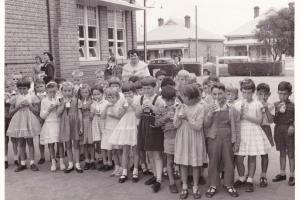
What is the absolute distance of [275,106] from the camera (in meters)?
5.03

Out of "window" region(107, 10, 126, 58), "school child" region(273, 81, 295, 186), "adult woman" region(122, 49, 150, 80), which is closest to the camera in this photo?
"school child" region(273, 81, 295, 186)

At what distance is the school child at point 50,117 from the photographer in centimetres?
588

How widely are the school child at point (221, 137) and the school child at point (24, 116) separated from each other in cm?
263

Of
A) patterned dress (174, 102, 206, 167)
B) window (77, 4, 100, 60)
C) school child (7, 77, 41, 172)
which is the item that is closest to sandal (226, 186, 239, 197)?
patterned dress (174, 102, 206, 167)

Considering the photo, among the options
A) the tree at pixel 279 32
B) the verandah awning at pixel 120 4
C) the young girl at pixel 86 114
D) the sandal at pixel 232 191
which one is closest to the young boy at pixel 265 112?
the sandal at pixel 232 191

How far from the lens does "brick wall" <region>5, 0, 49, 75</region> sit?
9523mm

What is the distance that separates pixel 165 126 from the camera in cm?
488

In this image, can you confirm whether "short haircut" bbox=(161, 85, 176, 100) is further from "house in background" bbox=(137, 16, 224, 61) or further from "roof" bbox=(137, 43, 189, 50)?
"roof" bbox=(137, 43, 189, 50)

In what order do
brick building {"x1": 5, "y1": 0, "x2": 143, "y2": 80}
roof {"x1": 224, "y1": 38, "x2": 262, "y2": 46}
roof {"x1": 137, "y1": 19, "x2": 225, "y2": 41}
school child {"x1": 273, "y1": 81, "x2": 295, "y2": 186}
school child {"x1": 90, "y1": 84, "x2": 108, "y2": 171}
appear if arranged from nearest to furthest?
school child {"x1": 273, "y1": 81, "x2": 295, "y2": 186}
school child {"x1": 90, "y1": 84, "x2": 108, "y2": 171}
brick building {"x1": 5, "y1": 0, "x2": 143, "y2": 80}
roof {"x1": 224, "y1": 38, "x2": 262, "y2": 46}
roof {"x1": 137, "y1": 19, "x2": 225, "y2": 41}

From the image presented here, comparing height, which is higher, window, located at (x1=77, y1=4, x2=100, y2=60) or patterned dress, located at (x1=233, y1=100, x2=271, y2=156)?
window, located at (x1=77, y1=4, x2=100, y2=60)

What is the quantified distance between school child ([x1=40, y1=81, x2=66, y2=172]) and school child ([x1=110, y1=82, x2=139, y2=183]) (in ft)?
A: 3.12

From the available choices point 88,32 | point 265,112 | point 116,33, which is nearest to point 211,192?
point 265,112

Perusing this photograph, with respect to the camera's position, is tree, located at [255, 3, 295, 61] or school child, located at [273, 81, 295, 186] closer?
school child, located at [273, 81, 295, 186]

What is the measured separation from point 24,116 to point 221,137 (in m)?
2.88
